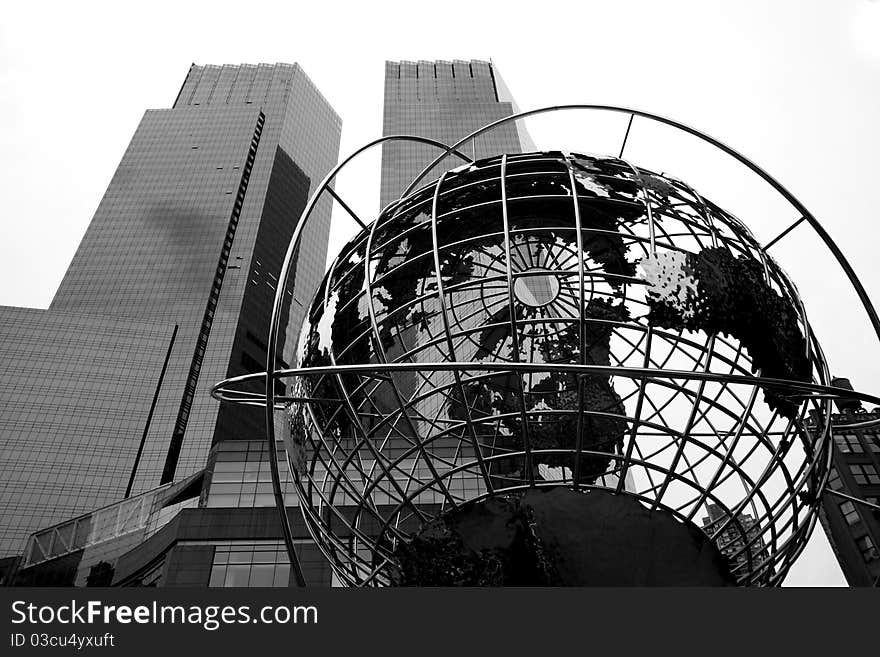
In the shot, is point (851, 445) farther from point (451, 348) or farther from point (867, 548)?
point (451, 348)

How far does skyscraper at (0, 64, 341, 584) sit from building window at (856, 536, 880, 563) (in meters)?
32.2

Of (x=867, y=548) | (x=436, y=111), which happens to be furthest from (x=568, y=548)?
(x=436, y=111)

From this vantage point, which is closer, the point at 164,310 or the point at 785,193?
the point at 785,193

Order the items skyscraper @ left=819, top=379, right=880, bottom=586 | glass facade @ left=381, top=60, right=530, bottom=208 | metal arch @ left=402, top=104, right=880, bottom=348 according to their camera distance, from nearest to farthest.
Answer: metal arch @ left=402, top=104, right=880, bottom=348 → skyscraper @ left=819, top=379, right=880, bottom=586 → glass facade @ left=381, top=60, right=530, bottom=208

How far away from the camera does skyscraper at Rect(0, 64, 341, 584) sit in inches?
1820

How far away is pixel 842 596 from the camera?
122 inches

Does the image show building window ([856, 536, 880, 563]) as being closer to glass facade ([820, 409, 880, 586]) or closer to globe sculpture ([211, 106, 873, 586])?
glass facade ([820, 409, 880, 586])

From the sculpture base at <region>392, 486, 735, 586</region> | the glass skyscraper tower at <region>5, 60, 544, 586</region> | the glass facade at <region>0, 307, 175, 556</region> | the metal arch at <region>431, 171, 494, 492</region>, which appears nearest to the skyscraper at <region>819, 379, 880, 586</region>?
the glass skyscraper tower at <region>5, 60, 544, 586</region>

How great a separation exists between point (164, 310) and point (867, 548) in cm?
5908

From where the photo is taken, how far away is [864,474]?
33.3 metres

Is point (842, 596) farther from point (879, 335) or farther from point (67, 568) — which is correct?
point (67, 568)

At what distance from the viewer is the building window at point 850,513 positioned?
3216 centimetres

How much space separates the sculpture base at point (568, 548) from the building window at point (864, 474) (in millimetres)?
36525

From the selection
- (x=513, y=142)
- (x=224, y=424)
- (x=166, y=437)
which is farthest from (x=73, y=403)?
(x=513, y=142)
